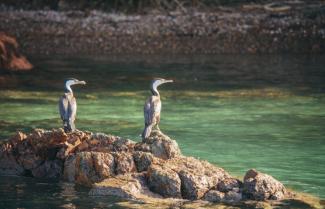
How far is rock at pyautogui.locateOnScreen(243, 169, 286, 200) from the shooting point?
15789mm

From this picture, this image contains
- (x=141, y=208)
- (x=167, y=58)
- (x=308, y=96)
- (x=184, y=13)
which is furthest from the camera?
(x=184, y=13)

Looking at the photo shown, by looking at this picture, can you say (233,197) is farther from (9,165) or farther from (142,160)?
(9,165)

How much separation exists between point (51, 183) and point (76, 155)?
2.34 feet

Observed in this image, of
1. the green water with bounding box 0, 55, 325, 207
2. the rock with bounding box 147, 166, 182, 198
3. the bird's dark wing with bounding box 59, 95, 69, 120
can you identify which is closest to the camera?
the rock with bounding box 147, 166, 182, 198

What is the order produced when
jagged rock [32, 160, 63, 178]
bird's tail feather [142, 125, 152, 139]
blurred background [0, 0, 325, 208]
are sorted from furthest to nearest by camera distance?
blurred background [0, 0, 325, 208] < bird's tail feather [142, 125, 152, 139] < jagged rock [32, 160, 63, 178]

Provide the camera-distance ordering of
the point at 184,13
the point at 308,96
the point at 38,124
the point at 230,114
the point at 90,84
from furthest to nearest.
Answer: the point at 184,13 → the point at 90,84 → the point at 308,96 → the point at 230,114 → the point at 38,124

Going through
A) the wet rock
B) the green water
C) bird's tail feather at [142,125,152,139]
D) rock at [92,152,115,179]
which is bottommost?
the green water

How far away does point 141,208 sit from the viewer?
1552cm

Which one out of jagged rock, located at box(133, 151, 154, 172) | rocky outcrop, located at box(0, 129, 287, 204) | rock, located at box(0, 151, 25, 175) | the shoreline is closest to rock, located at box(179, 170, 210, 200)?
rocky outcrop, located at box(0, 129, 287, 204)

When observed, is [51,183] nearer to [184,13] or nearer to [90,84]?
[90,84]

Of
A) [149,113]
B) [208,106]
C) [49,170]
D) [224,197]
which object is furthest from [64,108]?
[208,106]

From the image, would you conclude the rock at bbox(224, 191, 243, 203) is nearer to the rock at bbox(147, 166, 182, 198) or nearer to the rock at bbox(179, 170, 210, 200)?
the rock at bbox(179, 170, 210, 200)

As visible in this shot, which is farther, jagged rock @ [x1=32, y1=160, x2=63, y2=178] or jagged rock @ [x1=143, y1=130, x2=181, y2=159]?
jagged rock @ [x1=32, y1=160, x2=63, y2=178]

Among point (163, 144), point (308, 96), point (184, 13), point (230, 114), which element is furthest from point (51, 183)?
point (184, 13)
